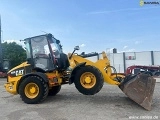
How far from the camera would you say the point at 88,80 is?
731 cm

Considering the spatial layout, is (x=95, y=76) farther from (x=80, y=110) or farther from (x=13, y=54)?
(x=13, y=54)

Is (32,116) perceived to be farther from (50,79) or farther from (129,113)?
(129,113)

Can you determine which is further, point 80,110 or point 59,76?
point 59,76

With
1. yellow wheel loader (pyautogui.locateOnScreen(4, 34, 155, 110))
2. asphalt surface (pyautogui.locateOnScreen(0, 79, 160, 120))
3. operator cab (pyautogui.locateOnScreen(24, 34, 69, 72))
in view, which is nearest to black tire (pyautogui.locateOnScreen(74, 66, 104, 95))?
yellow wheel loader (pyautogui.locateOnScreen(4, 34, 155, 110))

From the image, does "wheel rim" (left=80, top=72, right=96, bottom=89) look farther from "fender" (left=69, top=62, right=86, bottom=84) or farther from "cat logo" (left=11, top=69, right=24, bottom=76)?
"cat logo" (left=11, top=69, right=24, bottom=76)

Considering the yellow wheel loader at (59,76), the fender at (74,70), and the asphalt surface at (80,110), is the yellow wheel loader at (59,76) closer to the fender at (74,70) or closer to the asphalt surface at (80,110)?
the fender at (74,70)

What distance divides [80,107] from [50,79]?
161 cm

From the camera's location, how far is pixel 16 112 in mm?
6535

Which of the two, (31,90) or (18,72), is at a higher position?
(18,72)

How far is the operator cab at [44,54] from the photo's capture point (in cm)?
801

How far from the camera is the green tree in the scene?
1103 inches

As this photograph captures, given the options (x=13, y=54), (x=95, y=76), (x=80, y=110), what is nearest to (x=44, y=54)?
(x=95, y=76)

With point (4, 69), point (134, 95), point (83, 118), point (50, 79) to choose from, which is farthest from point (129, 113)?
point (4, 69)

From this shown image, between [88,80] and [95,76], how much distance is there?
0.27 metres
